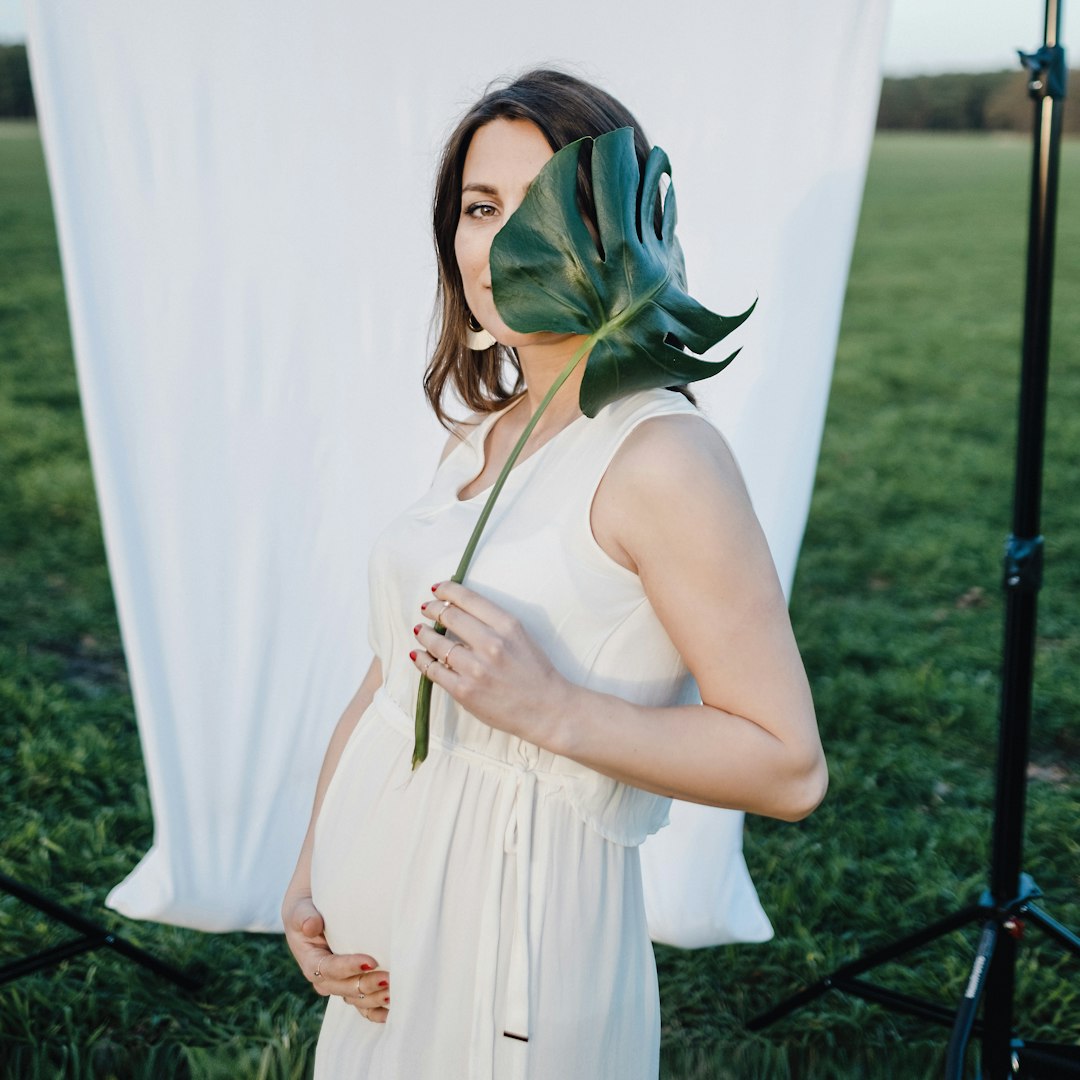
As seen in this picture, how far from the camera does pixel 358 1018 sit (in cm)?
138

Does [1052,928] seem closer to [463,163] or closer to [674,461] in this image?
[674,461]

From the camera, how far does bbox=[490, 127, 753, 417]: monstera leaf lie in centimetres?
112

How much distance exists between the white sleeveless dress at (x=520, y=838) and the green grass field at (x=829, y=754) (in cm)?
112

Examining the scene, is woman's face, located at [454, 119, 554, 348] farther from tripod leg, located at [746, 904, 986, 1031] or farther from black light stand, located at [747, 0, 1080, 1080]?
tripod leg, located at [746, 904, 986, 1031]

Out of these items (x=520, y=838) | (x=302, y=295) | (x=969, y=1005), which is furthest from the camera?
(x=302, y=295)

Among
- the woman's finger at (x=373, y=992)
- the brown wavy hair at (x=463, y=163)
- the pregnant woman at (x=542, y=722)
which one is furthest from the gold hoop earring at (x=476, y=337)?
the woman's finger at (x=373, y=992)

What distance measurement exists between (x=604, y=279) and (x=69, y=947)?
5.60ft

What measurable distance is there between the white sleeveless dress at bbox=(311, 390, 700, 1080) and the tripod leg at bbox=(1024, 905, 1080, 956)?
84cm

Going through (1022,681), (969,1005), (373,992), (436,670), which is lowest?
(969,1005)

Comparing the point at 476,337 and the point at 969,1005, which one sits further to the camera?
the point at 969,1005

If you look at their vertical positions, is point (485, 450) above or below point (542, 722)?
above

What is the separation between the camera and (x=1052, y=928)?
191 cm

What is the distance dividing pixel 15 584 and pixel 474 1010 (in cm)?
359

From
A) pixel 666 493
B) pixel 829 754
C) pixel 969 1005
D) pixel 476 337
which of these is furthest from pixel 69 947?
pixel 829 754
